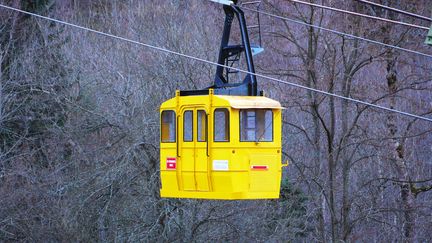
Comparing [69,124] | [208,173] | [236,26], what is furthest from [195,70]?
[208,173]

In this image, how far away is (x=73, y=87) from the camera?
25.0 m

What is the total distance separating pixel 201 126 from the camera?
13.7m

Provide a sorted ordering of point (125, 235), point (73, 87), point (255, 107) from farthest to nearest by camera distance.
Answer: point (73, 87), point (125, 235), point (255, 107)

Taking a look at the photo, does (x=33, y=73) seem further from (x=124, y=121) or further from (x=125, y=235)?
(x=125, y=235)

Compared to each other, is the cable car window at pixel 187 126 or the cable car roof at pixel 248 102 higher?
the cable car roof at pixel 248 102

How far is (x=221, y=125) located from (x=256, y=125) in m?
0.49

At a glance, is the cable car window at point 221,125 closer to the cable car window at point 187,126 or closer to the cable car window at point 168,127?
the cable car window at point 187,126

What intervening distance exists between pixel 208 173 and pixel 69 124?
1103cm

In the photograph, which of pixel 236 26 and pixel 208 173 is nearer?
pixel 208 173

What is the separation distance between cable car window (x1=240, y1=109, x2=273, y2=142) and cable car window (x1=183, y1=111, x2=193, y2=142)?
80cm

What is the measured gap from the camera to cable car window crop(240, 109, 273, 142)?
13438 millimetres

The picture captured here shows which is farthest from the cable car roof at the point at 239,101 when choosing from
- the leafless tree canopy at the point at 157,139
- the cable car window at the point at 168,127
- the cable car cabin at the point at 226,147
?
the leafless tree canopy at the point at 157,139

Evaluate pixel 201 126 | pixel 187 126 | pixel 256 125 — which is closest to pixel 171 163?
pixel 187 126

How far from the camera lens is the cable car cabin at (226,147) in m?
13.3
